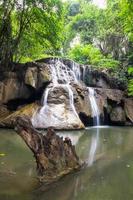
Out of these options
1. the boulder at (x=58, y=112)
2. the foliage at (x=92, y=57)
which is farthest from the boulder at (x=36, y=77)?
the foliage at (x=92, y=57)

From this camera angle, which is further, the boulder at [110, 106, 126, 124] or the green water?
the boulder at [110, 106, 126, 124]

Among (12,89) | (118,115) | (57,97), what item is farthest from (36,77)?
(118,115)

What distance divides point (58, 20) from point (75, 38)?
2069 cm

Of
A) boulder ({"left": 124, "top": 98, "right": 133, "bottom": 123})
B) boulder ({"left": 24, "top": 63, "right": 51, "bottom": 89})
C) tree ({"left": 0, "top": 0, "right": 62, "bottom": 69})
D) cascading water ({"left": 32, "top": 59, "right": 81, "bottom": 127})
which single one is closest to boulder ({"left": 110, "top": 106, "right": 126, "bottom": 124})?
boulder ({"left": 124, "top": 98, "right": 133, "bottom": 123})

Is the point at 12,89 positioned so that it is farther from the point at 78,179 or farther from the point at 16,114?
the point at 78,179

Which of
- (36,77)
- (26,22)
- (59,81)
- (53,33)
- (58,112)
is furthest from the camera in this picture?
(26,22)

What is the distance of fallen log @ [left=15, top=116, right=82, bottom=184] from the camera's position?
586 cm

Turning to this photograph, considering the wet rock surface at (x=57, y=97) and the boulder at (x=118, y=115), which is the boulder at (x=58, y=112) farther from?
the boulder at (x=118, y=115)

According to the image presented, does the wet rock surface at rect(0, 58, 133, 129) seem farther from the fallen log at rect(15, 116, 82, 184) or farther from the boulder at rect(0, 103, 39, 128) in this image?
the fallen log at rect(15, 116, 82, 184)

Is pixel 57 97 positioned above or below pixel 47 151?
above

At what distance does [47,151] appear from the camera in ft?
19.7

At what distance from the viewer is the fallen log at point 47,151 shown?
586cm

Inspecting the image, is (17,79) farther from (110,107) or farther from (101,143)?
(101,143)

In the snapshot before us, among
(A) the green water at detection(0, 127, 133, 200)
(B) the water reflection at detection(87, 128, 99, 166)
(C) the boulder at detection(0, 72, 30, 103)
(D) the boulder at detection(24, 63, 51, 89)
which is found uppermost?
(D) the boulder at detection(24, 63, 51, 89)
